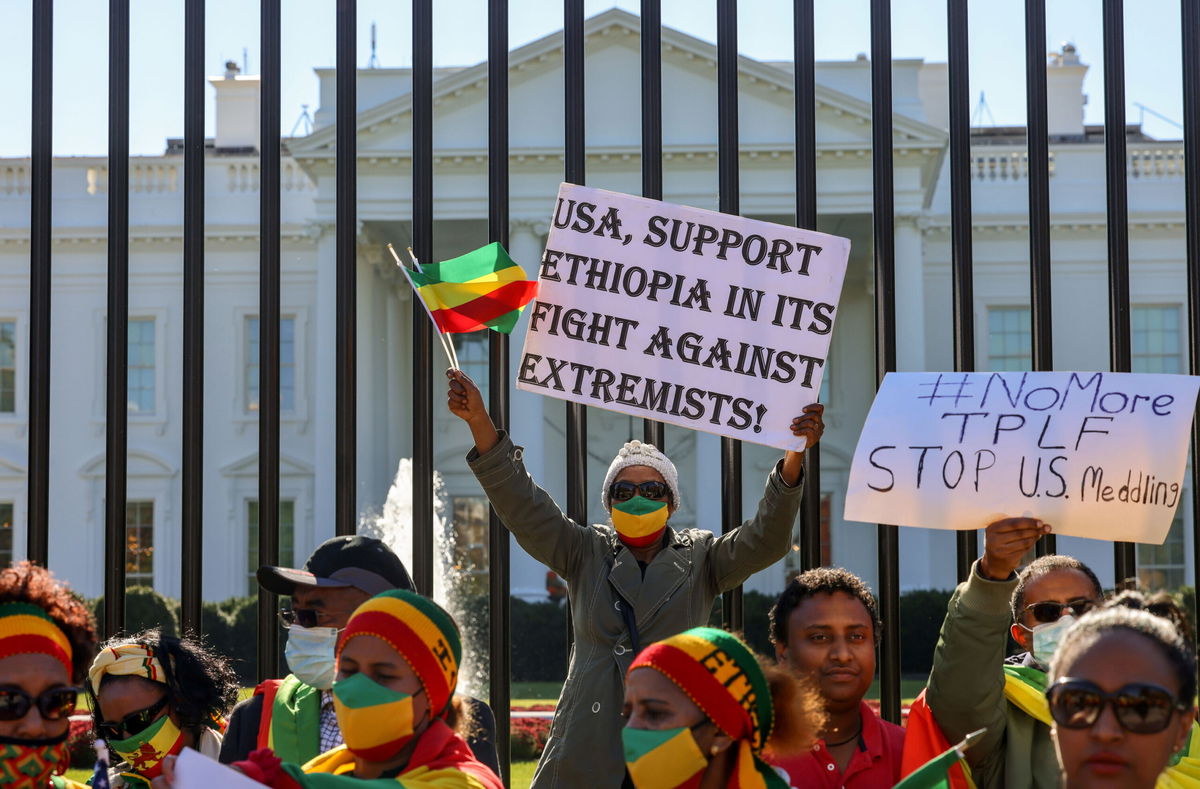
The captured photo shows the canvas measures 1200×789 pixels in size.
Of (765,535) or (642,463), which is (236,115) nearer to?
(642,463)

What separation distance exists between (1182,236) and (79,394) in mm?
24572

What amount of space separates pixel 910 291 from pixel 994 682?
27.5 m

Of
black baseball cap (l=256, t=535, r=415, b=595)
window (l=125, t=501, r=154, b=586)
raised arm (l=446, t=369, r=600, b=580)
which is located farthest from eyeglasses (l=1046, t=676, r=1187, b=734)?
window (l=125, t=501, r=154, b=586)

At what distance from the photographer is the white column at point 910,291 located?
2889 cm

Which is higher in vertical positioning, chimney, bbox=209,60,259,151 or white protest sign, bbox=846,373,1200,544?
chimney, bbox=209,60,259,151

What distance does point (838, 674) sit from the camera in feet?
11.9

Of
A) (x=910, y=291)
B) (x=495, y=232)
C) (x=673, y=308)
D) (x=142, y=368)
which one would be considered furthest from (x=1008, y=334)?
(x=673, y=308)

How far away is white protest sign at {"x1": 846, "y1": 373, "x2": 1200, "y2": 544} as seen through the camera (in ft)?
12.6

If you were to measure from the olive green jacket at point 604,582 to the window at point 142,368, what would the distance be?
1259 inches

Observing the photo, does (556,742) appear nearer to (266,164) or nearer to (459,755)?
(459,755)

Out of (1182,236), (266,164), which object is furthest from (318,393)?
(266,164)

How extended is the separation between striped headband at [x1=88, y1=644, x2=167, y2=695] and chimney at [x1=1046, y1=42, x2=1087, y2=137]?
30.2m

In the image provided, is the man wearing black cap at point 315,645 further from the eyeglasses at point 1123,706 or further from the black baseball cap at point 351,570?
the eyeglasses at point 1123,706

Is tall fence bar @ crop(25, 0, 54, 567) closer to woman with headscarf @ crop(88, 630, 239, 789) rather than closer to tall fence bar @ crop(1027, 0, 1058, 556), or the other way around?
woman with headscarf @ crop(88, 630, 239, 789)
